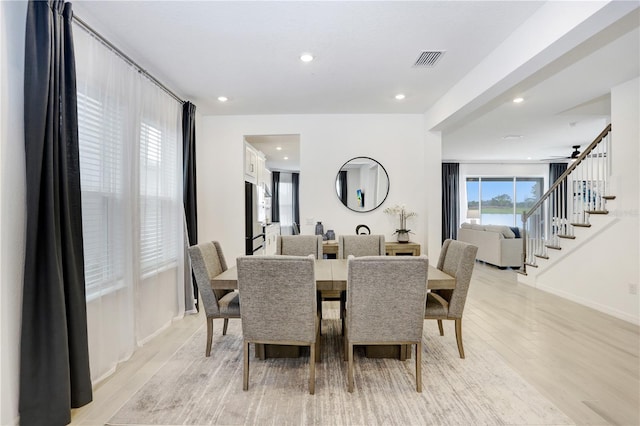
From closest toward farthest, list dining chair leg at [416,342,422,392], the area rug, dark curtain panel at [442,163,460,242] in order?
the area rug
dining chair leg at [416,342,422,392]
dark curtain panel at [442,163,460,242]

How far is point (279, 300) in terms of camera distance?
2.01 metres

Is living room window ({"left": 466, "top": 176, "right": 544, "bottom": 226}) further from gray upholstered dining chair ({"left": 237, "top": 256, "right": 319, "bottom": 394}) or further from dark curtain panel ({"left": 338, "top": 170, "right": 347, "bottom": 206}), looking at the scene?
gray upholstered dining chair ({"left": 237, "top": 256, "right": 319, "bottom": 394})

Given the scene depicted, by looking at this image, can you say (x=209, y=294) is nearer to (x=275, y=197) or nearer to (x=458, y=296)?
(x=458, y=296)

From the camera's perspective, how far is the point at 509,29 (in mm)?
2344

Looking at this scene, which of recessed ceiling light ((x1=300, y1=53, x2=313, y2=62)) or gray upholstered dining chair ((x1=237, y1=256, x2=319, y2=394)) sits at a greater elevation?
recessed ceiling light ((x1=300, y1=53, x2=313, y2=62))

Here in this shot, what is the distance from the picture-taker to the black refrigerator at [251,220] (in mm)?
4512

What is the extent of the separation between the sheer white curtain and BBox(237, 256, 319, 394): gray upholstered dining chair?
1.13 m

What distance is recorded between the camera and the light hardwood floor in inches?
76.4

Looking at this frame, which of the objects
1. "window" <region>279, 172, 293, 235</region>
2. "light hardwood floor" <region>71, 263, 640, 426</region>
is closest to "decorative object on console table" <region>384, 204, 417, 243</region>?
"light hardwood floor" <region>71, 263, 640, 426</region>

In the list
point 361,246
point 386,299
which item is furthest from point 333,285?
point 361,246

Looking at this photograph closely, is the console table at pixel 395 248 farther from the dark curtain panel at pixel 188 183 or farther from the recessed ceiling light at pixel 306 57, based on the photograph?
the recessed ceiling light at pixel 306 57

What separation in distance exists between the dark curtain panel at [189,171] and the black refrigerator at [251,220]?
888mm

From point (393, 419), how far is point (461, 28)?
2.67 m

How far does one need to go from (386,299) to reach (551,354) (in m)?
1.75
